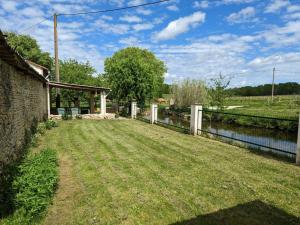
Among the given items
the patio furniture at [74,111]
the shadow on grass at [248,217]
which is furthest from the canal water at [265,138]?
the patio furniture at [74,111]

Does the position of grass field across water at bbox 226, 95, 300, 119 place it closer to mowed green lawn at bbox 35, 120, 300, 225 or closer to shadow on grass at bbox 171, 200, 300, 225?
mowed green lawn at bbox 35, 120, 300, 225

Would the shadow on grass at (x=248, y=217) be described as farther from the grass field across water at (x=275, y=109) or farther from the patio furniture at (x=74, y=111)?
the grass field across water at (x=275, y=109)

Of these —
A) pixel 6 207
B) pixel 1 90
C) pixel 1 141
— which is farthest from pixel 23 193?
pixel 1 90

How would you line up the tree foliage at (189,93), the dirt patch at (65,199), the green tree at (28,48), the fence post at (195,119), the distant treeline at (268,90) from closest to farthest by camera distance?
the dirt patch at (65,199) → the fence post at (195,119) → the tree foliage at (189,93) → the green tree at (28,48) → the distant treeline at (268,90)

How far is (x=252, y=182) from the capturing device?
5.08m

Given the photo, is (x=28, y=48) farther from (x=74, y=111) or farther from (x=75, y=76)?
(x=74, y=111)

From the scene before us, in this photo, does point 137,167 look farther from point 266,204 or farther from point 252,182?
point 266,204

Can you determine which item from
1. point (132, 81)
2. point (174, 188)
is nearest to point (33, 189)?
point (174, 188)

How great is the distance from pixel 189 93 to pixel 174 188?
26362 millimetres

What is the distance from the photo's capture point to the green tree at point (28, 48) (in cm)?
3509

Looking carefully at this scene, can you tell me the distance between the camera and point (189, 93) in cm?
3048

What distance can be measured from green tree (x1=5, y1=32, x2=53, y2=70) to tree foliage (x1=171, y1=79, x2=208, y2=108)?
21.0 meters

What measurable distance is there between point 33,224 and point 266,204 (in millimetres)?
3556

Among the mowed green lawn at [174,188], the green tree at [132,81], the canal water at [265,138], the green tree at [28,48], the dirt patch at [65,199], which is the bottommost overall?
the canal water at [265,138]
